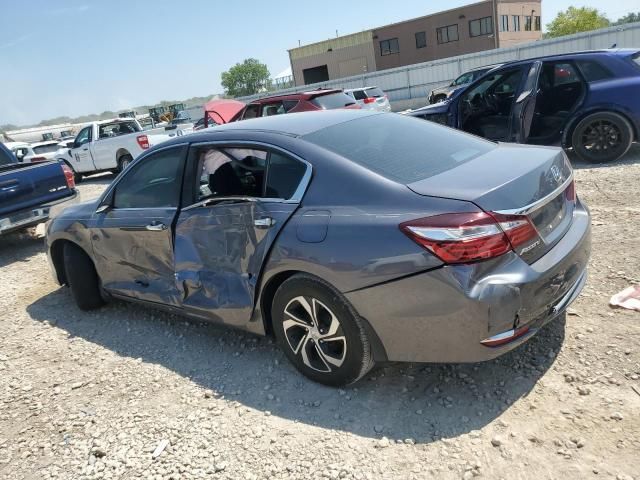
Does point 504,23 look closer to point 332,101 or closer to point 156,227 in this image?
point 332,101

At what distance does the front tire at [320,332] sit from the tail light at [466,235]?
1.96 ft

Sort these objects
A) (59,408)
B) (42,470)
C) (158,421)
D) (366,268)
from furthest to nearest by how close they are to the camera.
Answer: (59,408) → (158,421) → (42,470) → (366,268)

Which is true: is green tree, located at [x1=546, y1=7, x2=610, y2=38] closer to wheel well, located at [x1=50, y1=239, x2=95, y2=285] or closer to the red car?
the red car

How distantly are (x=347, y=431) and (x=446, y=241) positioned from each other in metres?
1.17

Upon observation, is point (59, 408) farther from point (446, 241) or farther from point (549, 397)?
point (549, 397)

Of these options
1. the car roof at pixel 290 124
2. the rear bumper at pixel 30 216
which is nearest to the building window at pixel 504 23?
the rear bumper at pixel 30 216

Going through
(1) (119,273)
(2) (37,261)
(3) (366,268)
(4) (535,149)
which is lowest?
(2) (37,261)

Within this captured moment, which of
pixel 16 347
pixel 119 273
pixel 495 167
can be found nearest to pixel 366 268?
pixel 495 167

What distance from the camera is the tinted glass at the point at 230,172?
11.0ft

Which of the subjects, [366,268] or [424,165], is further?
[424,165]

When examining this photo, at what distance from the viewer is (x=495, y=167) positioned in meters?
2.92

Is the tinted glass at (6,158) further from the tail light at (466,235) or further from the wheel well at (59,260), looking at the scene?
the tail light at (466,235)

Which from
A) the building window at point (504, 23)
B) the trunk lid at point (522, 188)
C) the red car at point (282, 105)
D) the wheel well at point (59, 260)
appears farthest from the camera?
the building window at point (504, 23)

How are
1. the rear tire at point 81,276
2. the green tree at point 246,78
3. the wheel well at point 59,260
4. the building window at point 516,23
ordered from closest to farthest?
1. the rear tire at point 81,276
2. the wheel well at point 59,260
3. the building window at point 516,23
4. the green tree at point 246,78
